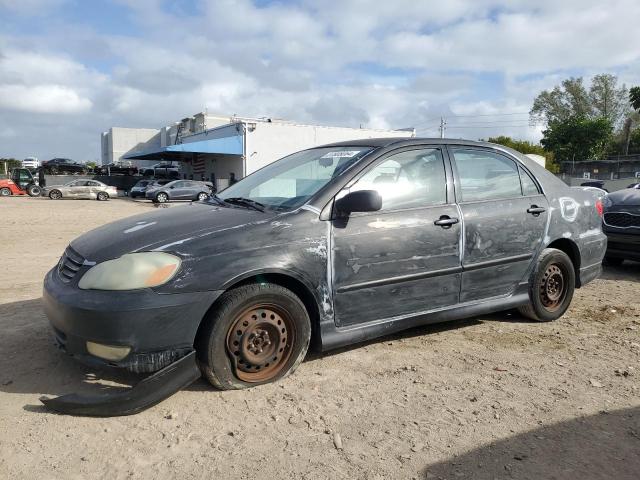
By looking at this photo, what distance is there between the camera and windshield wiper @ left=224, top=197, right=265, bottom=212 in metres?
3.68

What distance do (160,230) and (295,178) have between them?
3.90 ft

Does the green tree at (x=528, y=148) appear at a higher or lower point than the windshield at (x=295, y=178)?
higher

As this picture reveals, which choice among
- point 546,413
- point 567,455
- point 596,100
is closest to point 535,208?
point 546,413

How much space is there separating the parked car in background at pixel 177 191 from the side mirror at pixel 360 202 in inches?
1047

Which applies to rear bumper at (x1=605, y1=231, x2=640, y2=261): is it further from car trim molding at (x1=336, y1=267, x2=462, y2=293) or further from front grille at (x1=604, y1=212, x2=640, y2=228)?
car trim molding at (x1=336, y1=267, x2=462, y2=293)

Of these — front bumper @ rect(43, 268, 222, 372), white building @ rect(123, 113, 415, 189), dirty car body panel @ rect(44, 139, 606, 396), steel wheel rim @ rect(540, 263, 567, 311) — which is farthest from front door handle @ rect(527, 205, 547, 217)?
white building @ rect(123, 113, 415, 189)

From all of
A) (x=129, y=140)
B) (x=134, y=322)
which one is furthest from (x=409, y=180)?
(x=129, y=140)

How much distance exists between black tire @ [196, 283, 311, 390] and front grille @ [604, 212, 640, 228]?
5.65 metres

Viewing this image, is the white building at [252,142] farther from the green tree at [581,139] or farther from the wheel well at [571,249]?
the wheel well at [571,249]

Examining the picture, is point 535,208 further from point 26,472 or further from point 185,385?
point 26,472

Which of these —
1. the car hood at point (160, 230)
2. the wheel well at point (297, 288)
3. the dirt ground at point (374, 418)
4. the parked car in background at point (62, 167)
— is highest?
the parked car in background at point (62, 167)

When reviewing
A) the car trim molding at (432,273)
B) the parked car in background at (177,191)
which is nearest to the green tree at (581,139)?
the parked car in background at (177,191)

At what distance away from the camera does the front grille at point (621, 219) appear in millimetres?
6949

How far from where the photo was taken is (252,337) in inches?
126
